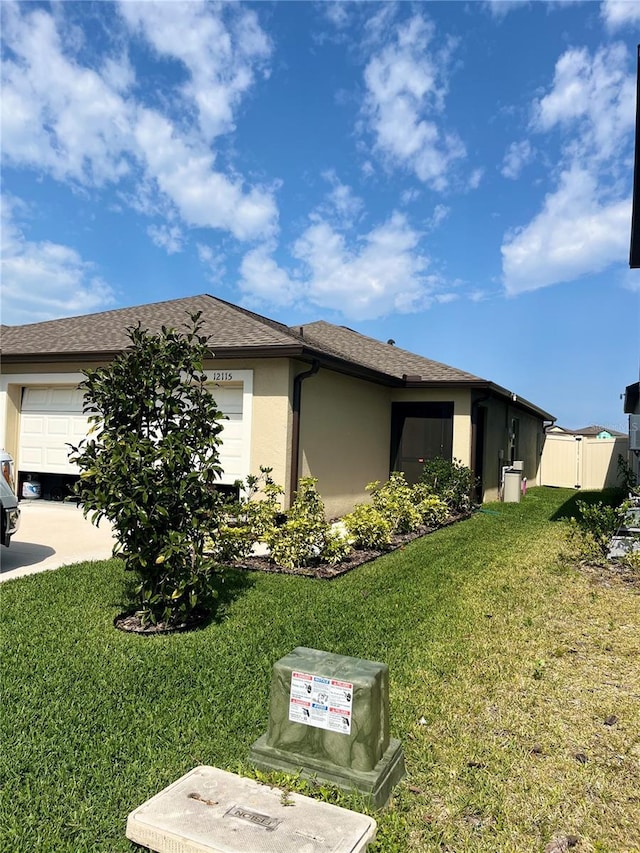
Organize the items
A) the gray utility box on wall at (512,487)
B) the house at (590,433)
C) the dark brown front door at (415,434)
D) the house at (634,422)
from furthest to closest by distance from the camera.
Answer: the house at (590,433) → the gray utility box on wall at (512,487) → the dark brown front door at (415,434) → the house at (634,422)

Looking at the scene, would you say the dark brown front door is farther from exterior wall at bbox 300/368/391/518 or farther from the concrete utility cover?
the concrete utility cover

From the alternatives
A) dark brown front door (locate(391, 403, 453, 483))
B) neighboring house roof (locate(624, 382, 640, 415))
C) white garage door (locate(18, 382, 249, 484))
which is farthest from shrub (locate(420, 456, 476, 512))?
neighboring house roof (locate(624, 382, 640, 415))

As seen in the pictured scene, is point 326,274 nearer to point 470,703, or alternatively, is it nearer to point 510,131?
point 510,131

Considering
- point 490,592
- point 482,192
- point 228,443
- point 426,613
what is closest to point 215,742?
point 426,613

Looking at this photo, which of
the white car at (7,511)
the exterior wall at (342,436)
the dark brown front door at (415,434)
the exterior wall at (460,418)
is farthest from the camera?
the dark brown front door at (415,434)

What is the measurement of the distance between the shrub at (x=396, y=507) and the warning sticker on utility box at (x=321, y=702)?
6.19m

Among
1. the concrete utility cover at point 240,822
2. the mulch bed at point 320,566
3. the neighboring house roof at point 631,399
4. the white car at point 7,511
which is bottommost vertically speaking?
the mulch bed at point 320,566

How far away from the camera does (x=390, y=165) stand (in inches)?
544

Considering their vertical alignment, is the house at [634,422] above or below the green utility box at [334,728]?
above

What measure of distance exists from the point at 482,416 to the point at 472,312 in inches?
428

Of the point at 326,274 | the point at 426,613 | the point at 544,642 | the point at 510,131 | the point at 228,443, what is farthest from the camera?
the point at 326,274

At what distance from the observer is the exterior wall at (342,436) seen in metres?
9.70

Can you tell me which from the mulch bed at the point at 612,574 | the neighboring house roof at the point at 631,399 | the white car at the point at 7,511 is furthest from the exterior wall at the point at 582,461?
the white car at the point at 7,511

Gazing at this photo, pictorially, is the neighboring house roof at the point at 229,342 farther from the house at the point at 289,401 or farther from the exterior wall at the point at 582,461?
the exterior wall at the point at 582,461
